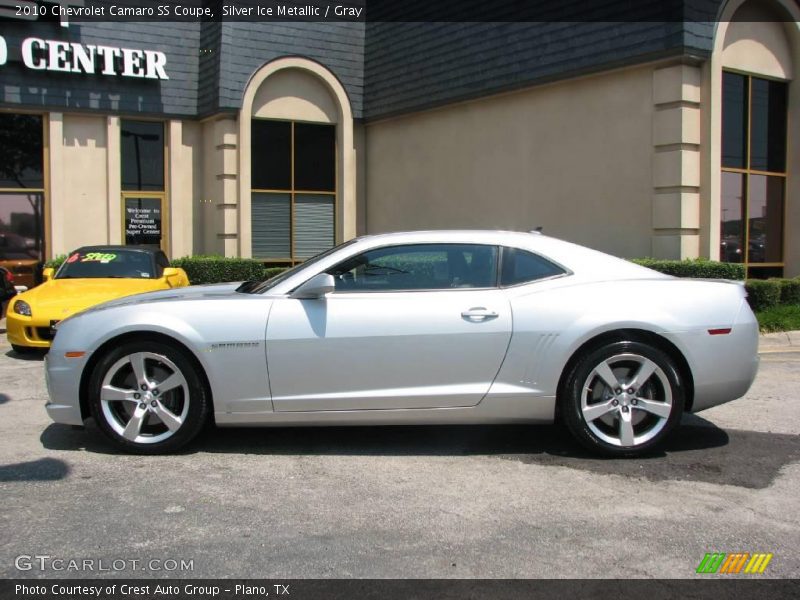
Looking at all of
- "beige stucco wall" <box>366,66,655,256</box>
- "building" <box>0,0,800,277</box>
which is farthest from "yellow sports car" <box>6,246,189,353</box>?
"beige stucco wall" <box>366,66,655,256</box>

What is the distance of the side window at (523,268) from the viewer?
5.33 metres

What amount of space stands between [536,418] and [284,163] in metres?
12.9

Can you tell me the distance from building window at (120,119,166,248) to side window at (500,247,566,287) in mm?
12840

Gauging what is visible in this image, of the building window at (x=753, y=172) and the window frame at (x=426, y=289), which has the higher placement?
the building window at (x=753, y=172)

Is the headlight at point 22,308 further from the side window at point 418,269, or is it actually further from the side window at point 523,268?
the side window at point 523,268

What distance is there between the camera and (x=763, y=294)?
457 inches

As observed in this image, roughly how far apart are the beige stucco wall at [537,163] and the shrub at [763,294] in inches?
61.3

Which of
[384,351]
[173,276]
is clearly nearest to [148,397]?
[384,351]

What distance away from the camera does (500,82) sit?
14047 millimetres

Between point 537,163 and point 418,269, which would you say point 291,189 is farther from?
point 418,269

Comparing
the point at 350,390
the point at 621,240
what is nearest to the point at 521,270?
the point at 350,390

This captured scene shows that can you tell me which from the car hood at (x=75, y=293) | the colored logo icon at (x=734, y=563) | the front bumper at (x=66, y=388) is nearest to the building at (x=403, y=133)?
the car hood at (x=75, y=293)

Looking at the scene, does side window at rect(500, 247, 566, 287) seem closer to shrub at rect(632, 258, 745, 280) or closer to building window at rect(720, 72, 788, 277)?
shrub at rect(632, 258, 745, 280)

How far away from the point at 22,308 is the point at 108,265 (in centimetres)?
161
